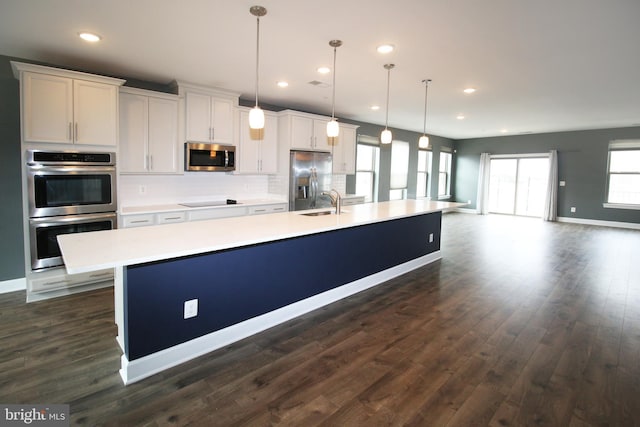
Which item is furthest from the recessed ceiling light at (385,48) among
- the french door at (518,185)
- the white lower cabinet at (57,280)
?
the french door at (518,185)

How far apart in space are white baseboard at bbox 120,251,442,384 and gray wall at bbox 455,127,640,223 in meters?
8.34

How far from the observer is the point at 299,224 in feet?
10.1

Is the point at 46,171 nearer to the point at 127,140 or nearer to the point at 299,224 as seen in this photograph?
the point at 127,140

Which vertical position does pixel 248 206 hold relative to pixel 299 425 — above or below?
above

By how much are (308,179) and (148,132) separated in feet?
8.40

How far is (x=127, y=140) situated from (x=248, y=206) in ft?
5.67

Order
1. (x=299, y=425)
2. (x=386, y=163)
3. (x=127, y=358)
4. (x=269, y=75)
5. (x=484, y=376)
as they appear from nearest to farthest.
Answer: (x=299, y=425) < (x=127, y=358) < (x=484, y=376) < (x=269, y=75) < (x=386, y=163)

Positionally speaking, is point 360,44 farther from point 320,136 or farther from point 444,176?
point 444,176

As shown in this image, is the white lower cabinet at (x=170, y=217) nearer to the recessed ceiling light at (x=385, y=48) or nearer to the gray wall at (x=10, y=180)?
the gray wall at (x=10, y=180)

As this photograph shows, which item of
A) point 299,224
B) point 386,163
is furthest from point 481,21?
point 386,163

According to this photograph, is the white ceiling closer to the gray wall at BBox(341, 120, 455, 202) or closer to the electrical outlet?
the electrical outlet

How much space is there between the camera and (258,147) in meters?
5.35

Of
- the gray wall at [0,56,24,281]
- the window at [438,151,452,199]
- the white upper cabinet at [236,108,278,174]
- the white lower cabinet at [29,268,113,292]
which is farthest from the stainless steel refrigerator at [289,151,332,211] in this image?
the window at [438,151,452,199]

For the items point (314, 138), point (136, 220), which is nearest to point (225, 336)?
point (136, 220)
